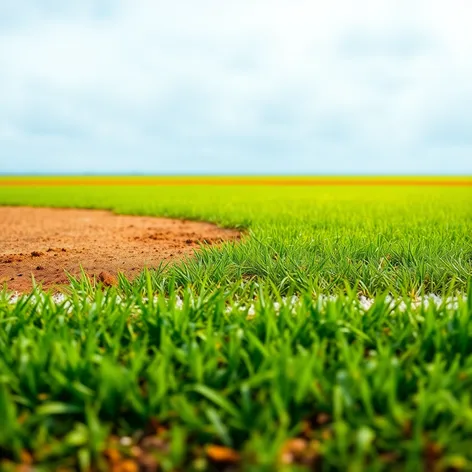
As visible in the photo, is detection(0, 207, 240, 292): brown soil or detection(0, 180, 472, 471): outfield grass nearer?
detection(0, 180, 472, 471): outfield grass

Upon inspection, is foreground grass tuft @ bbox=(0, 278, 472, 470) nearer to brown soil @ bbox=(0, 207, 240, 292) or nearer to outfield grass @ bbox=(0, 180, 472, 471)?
outfield grass @ bbox=(0, 180, 472, 471)

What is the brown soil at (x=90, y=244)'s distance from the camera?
6.57 meters

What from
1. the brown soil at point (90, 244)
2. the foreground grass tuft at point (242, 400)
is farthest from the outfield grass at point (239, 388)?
the brown soil at point (90, 244)

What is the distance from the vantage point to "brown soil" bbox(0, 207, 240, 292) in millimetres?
6570

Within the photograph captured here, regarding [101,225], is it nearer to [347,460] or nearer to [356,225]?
[356,225]

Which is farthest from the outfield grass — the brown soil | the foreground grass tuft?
the brown soil

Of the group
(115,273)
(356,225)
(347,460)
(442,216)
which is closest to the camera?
(347,460)

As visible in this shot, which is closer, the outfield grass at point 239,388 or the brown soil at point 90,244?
the outfield grass at point 239,388

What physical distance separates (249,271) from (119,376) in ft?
10.5

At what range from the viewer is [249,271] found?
5.88m

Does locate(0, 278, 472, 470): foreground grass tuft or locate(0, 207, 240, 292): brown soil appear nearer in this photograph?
locate(0, 278, 472, 470): foreground grass tuft

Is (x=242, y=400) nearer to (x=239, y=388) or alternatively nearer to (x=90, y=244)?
(x=239, y=388)

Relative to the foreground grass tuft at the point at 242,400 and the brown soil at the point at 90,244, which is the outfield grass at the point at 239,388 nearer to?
the foreground grass tuft at the point at 242,400

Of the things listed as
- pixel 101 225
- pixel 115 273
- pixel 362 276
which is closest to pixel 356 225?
pixel 362 276
